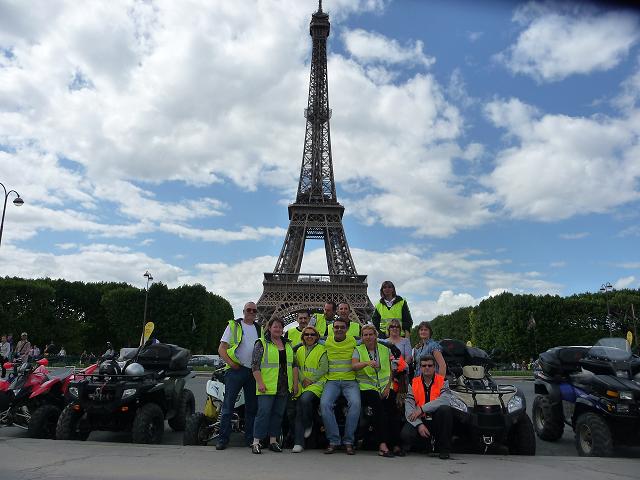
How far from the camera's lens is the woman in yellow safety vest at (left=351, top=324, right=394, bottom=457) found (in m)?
6.35

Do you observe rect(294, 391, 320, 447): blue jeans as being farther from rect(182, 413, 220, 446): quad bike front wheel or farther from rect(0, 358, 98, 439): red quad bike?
rect(0, 358, 98, 439): red quad bike

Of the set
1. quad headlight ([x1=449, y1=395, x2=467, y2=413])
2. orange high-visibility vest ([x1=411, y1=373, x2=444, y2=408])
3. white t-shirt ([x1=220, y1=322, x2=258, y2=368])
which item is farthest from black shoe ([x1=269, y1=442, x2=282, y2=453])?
quad headlight ([x1=449, y1=395, x2=467, y2=413])

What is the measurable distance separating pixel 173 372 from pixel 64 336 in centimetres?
4486

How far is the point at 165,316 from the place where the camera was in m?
48.3

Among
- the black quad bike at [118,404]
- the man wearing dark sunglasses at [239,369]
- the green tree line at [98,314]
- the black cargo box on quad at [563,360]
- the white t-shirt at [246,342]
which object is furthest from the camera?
the green tree line at [98,314]

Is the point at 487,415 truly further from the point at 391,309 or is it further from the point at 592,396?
the point at 391,309

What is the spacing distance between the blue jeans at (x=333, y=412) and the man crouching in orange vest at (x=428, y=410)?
63cm

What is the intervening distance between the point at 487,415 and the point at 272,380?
2.81 m

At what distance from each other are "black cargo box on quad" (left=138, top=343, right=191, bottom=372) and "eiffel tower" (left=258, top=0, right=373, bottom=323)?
3660cm

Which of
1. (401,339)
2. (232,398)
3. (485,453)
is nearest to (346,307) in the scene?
(401,339)

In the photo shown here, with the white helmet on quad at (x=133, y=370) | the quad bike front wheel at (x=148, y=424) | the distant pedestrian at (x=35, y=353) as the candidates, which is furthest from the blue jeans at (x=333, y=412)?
the distant pedestrian at (x=35, y=353)

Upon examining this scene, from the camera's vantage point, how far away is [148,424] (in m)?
7.08

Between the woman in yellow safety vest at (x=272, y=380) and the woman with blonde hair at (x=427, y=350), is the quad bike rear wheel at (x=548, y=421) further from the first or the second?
the woman in yellow safety vest at (x=272, y=380)

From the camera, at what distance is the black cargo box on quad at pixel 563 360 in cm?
802
